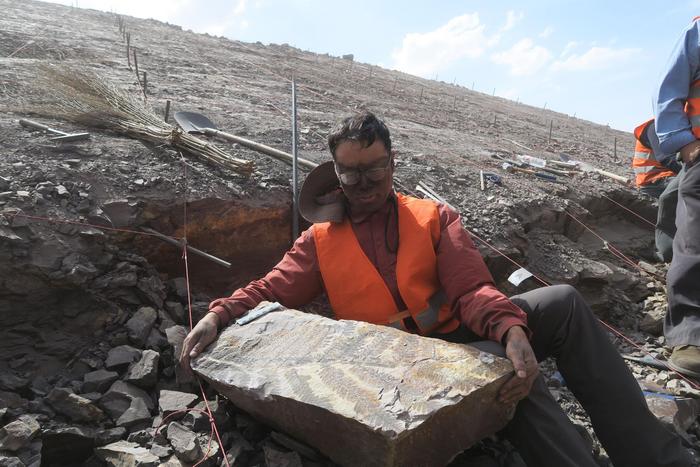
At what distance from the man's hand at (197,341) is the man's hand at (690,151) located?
10.1ft

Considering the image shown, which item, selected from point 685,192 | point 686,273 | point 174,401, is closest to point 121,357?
point 174,401

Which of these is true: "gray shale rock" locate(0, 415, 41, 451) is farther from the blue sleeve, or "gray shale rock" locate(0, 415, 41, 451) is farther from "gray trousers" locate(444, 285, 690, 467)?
the blue sleeve

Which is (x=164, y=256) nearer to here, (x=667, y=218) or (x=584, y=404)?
(x=584, y=404)

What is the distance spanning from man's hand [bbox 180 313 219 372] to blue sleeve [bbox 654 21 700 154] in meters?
3.06

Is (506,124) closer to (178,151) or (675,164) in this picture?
(675,164)

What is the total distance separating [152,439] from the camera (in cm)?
208

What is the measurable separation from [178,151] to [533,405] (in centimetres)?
305

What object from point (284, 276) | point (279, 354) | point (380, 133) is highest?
point (380, 133)

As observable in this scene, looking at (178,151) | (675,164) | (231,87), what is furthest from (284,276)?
(231,87)

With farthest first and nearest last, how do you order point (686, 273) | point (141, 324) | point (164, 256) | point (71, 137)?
1. point (71, 137)
2. point (164, 256)
3. point (686, 273)
4. point (141, 324)

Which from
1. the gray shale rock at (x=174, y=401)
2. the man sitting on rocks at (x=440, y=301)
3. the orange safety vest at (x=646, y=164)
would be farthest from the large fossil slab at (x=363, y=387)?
the orange safety vest at (x=646, y=164)

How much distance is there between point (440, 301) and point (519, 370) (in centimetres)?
58

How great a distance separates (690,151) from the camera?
3.07m

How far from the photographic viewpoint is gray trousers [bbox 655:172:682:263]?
3.64 metres
